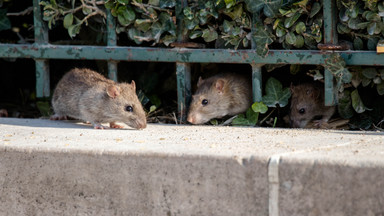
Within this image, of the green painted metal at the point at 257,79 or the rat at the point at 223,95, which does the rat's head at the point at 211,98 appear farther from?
the green painted metal at the point at 257,79

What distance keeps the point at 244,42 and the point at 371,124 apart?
1.39m

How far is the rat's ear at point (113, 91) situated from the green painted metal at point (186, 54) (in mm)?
295

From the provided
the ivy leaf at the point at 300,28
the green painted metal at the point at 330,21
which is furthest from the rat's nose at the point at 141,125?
the green painted metal at the point at 330,21

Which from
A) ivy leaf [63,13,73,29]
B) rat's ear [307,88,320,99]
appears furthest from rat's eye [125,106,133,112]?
rat's ear [307,88,320,99]

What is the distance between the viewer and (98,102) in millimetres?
5504

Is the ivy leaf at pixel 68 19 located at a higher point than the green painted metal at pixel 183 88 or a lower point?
higher

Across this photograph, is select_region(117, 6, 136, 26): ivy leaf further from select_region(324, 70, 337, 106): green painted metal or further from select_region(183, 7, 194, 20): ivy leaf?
select_region(324, 70, 337, 106): green painted metal

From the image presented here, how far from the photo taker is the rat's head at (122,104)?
5.37 meters

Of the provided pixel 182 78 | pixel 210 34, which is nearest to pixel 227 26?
pixel 210 34

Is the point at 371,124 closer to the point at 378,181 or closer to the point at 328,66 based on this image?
the point at 328,66

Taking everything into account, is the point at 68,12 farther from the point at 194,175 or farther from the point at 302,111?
the point at 194,175

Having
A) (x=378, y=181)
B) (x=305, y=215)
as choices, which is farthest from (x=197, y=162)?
(x=378, y=181)

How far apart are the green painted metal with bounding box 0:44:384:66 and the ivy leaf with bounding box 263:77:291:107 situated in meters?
0.48

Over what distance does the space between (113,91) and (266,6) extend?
162cm
